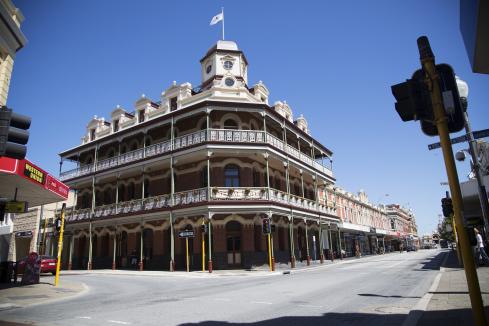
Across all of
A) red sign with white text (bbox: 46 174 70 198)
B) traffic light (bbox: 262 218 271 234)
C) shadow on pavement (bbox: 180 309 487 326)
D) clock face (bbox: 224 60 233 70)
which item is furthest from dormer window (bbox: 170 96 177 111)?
shadow on pavement (bbox: 180 309 487 326)

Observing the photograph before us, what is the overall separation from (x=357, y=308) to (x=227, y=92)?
21.8m

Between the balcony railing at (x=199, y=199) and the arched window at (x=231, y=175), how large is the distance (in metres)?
2.15

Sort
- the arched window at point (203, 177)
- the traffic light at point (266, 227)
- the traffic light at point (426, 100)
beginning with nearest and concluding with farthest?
the traffic light at point (426, 100)
the traffic light at point (266, 227)
the arched window at point (203, 177)

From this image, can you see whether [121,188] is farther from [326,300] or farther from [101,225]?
[326,300]

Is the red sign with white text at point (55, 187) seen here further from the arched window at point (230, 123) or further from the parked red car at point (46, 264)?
the arched window at point (230, 123)

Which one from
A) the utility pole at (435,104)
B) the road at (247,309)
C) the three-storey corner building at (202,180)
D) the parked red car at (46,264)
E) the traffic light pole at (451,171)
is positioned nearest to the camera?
the traffic light pole at (451,171)

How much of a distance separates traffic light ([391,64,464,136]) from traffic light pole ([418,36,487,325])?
0.20 ft

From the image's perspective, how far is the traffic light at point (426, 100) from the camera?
405 cm

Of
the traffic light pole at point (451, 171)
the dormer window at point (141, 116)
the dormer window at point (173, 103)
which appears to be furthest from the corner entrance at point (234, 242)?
the traffic light pole at point (451, 171)

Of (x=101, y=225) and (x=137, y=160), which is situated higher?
(x=137, y=160)

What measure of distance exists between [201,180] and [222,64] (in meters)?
10.3

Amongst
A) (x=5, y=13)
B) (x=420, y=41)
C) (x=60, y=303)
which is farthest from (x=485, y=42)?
Result: (x=5, y=13)

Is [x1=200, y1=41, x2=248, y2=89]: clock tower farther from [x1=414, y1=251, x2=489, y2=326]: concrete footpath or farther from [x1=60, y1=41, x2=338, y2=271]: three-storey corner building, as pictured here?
[x1=414, y1=251, x2=489, y2=326]: concrete footpath

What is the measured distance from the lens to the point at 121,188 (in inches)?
1299
